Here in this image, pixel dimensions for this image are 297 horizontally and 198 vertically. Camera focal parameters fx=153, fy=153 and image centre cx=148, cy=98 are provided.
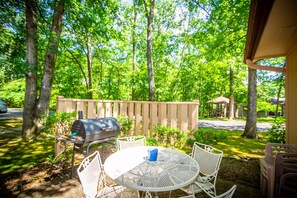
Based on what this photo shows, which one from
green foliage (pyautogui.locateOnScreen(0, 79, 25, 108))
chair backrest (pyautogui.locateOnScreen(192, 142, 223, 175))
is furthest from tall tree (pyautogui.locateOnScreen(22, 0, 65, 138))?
green foliage (pyautogui.locateOnScreen(0, 79, 25, 108))

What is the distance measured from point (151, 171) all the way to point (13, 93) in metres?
23.2

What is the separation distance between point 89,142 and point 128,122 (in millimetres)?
2124

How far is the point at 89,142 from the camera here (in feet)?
10.6

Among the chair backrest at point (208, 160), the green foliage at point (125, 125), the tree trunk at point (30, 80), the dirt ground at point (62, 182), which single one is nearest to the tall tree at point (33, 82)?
the tree trunk at point (30, 80)

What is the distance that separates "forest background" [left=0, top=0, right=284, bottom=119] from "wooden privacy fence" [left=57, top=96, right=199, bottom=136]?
2.27m

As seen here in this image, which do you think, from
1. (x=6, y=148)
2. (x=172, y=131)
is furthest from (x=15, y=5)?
(x=172, y=131)

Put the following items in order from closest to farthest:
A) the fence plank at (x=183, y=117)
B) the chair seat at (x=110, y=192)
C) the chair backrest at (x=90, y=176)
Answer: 1. the chair backrest at (x=90, y=176)
2. the chair seat at (x=110, y=192)
3. the fence plank at (x=183, y=117)

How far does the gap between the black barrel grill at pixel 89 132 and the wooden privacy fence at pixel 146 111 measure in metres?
1.36

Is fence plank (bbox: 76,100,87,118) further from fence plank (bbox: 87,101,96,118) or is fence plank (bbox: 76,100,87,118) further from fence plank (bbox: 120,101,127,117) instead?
fence plank (bbox: 120,101,127,117)

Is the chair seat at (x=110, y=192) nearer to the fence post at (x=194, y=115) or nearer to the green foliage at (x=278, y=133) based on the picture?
the fence post at (x=194, y=115)

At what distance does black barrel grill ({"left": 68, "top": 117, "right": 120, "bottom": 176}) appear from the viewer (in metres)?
3.14

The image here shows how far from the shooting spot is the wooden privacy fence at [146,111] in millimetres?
4782

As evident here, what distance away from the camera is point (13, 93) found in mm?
18422

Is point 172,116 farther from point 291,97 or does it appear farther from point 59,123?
point 59,123
